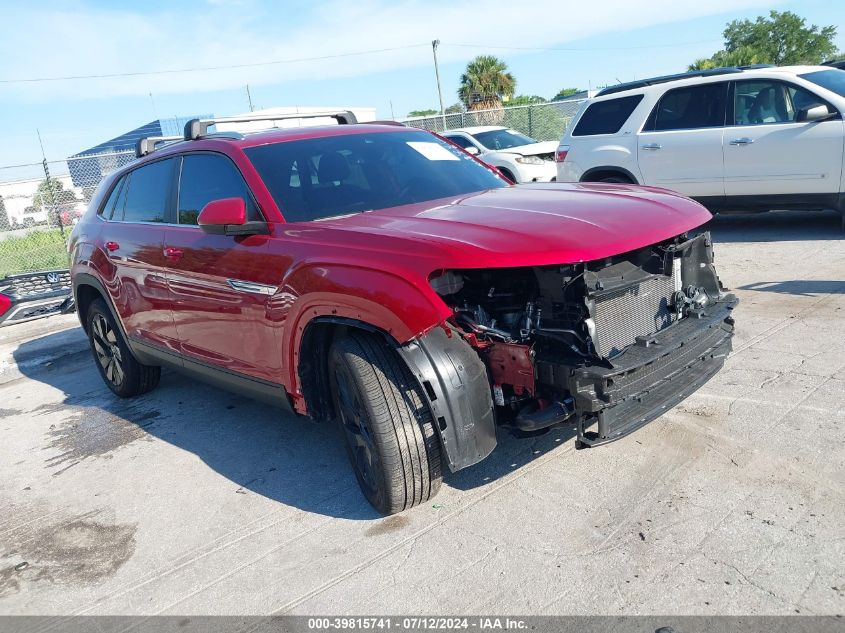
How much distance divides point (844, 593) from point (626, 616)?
75 centimetres

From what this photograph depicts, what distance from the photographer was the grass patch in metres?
14.6

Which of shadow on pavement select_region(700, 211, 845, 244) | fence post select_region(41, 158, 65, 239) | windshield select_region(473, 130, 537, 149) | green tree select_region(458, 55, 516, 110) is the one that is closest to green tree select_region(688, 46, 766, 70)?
green tree select_region(458, 55, 516, 110)

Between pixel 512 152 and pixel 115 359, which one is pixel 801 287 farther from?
pixel 512 152

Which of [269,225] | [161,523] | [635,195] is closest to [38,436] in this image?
[161,523]

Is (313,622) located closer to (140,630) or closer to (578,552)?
(140,630)

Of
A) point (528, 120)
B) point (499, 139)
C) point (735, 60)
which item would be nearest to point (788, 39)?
point (735, 60)

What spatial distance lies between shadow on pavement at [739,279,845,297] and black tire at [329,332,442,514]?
14.2 feet

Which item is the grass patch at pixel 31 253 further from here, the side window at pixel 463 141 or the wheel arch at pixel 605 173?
the wheel arch at pixel 605 173

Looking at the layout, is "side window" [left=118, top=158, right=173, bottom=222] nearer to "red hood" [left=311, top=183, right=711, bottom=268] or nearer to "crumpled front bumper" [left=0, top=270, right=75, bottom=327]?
"red hood" [left=311, top=183, right=711, bottom=268]

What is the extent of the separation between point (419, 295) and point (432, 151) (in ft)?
6.55

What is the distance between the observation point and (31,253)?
1524 centimetres

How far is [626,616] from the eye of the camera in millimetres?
2572

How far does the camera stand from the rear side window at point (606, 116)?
30.9 ft

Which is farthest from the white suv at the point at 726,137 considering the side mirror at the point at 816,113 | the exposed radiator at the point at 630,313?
the exposed radiator at the point at 630,313
